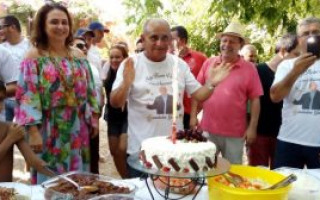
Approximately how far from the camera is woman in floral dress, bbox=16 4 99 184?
2537 mm

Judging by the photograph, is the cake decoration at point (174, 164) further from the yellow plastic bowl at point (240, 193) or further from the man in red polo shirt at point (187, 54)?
the man in red polo shirt at point (187, 54)

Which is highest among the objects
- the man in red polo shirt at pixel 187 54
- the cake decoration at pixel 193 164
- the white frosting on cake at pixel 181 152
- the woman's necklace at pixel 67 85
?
the man in red polo shirt at pixel 187 54

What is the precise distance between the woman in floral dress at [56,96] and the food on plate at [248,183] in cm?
112

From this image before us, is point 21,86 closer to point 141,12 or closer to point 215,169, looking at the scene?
point 215,169

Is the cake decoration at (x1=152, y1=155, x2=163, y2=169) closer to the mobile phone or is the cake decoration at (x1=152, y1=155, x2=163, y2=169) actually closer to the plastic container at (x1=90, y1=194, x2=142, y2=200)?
the plastic container at (x1=90, y1=194, x2=142, y2=200)

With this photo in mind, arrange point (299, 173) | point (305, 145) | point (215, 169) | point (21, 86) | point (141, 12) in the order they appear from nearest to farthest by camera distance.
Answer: point (215, 169) < point (299, 173) < point (21, 86) < point (305, 145) < point (141, 12)

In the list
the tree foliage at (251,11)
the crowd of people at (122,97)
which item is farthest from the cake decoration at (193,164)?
the tree foliage at (251,11)

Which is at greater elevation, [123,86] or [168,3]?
→ [168,3]

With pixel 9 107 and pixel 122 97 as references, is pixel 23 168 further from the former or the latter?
pixel 122 97

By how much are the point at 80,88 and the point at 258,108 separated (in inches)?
62.6

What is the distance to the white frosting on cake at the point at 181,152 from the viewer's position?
69.5 inches

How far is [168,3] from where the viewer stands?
701cm

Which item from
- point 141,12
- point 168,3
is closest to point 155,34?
point 141,12

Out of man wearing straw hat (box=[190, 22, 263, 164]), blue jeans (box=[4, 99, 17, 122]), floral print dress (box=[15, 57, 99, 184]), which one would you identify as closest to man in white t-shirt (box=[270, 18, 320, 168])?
man wearing straw hat (box=[190, 22, 263, 164])
